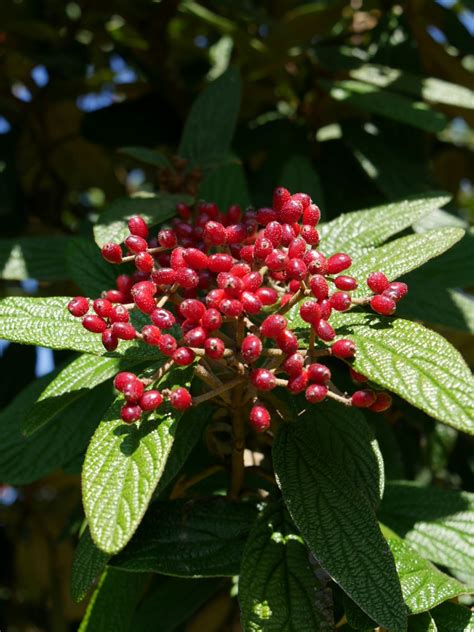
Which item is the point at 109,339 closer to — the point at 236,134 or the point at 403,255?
the point at 403,255

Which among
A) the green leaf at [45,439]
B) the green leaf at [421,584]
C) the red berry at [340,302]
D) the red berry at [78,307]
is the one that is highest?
the red berry at [340,302]

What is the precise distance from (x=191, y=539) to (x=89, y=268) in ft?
1.52

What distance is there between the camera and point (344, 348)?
0.94 meters

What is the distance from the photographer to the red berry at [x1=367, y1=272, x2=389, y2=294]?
0.98 meters

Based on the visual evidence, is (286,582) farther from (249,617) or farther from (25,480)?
(25,480)

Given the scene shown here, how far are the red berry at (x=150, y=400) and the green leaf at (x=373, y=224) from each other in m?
0.42

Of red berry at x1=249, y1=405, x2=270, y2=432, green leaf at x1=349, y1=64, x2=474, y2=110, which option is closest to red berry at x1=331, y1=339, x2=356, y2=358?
red berry at x1=249, y1=405, x2=270, y2=432

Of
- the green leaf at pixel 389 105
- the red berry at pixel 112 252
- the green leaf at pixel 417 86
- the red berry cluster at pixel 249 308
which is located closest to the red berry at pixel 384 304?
the red berry cluster at pixel 249 308

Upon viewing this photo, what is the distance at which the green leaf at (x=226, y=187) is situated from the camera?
5.16 feet

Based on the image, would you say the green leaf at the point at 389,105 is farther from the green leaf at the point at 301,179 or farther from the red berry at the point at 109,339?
the red berry at the point at 109,339

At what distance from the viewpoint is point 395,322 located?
0.99 meters

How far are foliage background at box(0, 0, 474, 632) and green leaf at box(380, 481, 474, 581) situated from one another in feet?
0.69

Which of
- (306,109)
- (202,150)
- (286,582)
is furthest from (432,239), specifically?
(306,109)

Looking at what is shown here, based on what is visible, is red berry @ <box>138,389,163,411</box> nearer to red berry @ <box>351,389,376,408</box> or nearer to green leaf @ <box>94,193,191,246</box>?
red berry @ <box>351,389,376,408</box>
